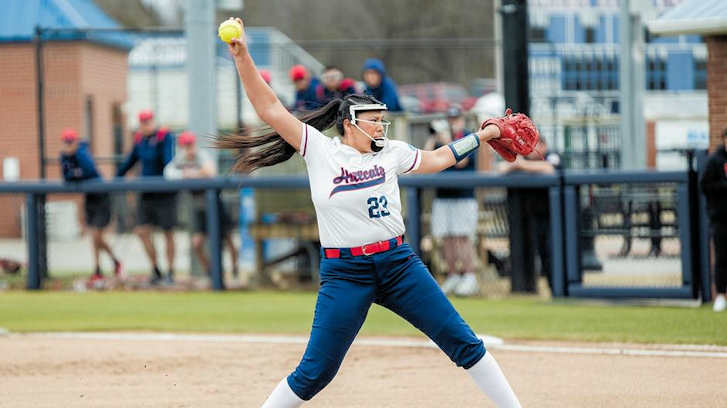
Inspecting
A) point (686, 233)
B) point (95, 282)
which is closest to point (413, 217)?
point (686, 233)

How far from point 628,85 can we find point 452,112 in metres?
4.64

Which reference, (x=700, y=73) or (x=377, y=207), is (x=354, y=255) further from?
(x=700, y=73)

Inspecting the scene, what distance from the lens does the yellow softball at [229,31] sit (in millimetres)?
5254

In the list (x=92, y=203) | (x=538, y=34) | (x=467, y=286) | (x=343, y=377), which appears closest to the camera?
(x=343, y=377)

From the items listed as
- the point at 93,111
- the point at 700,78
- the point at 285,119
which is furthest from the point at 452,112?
the point at 93,111

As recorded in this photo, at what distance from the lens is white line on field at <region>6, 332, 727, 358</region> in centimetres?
840

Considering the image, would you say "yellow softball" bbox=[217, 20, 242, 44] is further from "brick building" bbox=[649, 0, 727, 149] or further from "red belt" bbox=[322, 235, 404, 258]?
"brick building" bbox=[649, 0, 727, 149]

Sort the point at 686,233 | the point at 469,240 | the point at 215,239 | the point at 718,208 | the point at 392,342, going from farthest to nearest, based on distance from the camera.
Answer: the point at 215,239
the point at 469,240
the point at 686,233
the point at 718,208
the point at 392,342

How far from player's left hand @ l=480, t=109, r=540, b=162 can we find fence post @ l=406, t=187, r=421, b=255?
6.02m

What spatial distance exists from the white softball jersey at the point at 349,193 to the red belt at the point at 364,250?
0.8 inches

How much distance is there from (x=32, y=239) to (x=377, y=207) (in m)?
8.97

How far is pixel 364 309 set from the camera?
546 centimetres

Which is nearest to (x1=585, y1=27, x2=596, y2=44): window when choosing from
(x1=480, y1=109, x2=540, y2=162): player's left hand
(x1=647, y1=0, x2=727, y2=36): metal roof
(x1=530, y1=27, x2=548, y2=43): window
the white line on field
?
(x1=530, y1=27, x2=548, y2=43): window

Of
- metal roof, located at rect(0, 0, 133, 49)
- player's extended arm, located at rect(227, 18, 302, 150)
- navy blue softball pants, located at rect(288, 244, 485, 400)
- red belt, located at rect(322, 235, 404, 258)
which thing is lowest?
navy blue softball pants, located at rect(288, 244, 485, 400)
